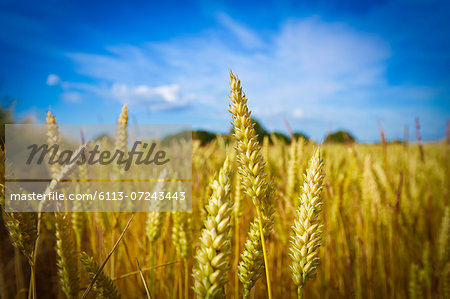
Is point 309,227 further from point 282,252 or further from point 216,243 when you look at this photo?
point 282,252

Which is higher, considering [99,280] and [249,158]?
[249,158]

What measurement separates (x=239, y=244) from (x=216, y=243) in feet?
2.90

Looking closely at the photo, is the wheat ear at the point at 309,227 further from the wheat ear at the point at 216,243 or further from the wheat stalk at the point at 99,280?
the wheat stalk at the point at 99,280

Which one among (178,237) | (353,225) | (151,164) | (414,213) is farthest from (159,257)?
(414,213)

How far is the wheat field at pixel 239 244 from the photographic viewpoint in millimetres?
467

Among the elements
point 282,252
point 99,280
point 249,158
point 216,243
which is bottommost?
point 282,252

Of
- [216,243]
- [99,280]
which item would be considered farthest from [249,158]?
[99,280]

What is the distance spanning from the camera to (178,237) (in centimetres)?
91

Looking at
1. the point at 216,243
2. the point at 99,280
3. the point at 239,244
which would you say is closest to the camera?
the point at 216,243

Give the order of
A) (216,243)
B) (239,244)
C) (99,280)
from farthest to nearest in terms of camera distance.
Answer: (239,244), (99,280), (216,243)

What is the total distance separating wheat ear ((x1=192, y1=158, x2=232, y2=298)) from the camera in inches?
15.5

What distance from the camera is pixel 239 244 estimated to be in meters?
1.21

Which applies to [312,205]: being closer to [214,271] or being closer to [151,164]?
[214,271]

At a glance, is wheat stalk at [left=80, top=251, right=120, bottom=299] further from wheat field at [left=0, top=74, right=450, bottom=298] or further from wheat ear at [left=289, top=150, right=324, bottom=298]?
wheat ear at [left=289, top=150, right=324, bottom=298]
